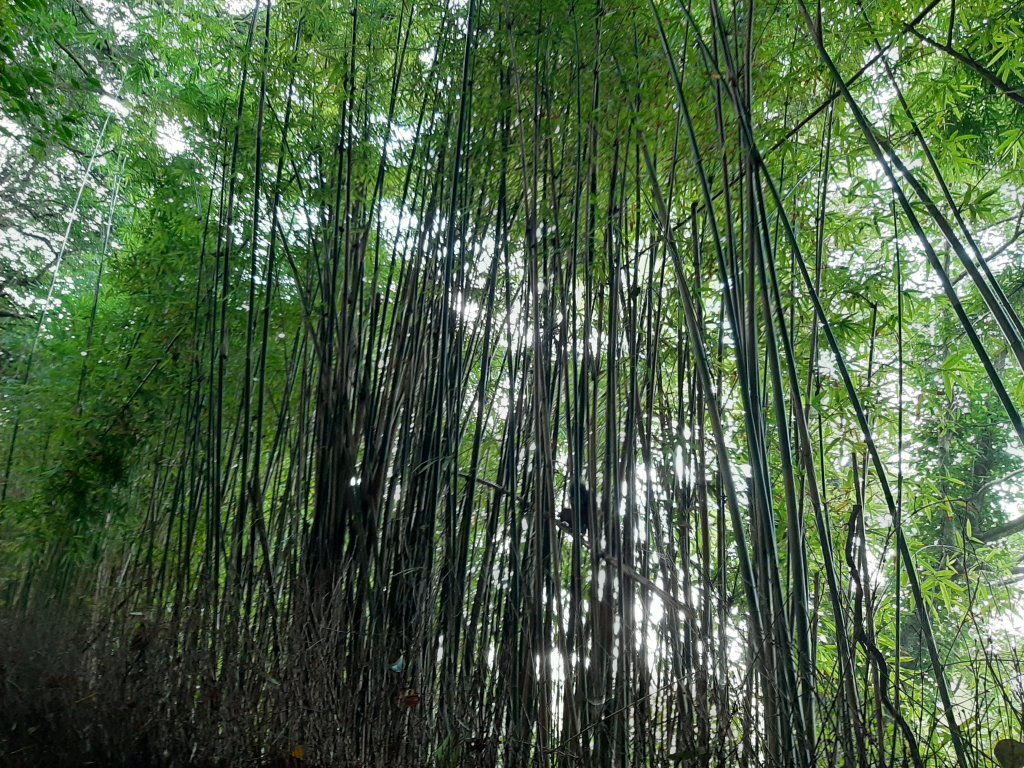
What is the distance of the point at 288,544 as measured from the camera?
220 centimetres

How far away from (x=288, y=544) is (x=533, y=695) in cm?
93

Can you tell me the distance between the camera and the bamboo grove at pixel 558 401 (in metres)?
1.34

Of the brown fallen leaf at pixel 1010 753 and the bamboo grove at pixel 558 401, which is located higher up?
the bamboo grove at pixel 558 401

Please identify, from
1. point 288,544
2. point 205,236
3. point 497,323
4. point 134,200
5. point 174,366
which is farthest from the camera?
point 134,200

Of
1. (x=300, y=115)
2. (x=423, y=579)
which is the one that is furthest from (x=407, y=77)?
(x=423, y=579)

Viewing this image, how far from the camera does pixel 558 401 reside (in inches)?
74.6

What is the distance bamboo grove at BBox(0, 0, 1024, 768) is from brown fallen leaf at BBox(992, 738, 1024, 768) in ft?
0.16

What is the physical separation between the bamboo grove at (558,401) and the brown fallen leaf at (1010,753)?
5 cm

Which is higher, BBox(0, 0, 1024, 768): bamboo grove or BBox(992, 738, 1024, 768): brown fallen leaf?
BBox(0, 0, 1024, 768): bamboo grove

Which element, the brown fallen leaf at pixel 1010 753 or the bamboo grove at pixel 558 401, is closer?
the brown fallen leaf at pixel 1010 753

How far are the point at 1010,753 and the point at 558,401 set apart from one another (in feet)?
3.77

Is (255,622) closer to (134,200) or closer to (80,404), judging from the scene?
(80,404)

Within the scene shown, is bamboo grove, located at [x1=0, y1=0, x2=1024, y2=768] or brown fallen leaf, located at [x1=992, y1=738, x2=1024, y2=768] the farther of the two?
bamboo grove, located at [x1=0, y1=0, x2=1024, y2=768]

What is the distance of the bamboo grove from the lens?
4.40 feet
